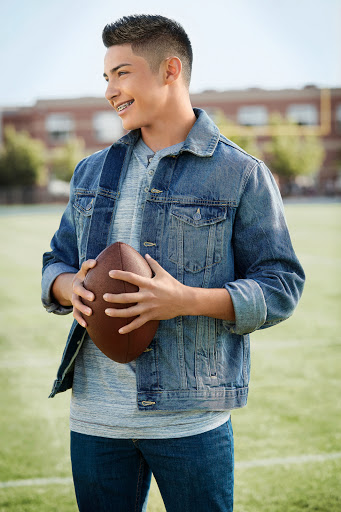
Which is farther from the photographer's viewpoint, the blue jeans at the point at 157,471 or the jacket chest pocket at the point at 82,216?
the jacket chest pocket at the point at 82,216

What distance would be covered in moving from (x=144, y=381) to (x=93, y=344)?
0.22 meters

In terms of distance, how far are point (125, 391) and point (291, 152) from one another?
43879 mm

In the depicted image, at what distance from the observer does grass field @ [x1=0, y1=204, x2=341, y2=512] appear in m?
3.29

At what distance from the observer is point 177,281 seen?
5.20 feet

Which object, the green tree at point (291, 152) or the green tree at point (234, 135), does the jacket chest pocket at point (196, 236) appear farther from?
the green tree at point (291, 152)

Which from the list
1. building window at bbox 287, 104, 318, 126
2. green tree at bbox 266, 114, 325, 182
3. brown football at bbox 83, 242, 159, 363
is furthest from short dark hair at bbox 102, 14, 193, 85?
building window at bbox 287, 104, 318, 126

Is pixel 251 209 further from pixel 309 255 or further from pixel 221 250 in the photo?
pixel 309 255

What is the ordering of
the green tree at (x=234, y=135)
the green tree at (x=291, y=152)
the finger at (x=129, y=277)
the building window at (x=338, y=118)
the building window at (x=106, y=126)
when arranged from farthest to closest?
the building window at (x=338, y=118)
the building window at (x=106, y=126)
the green tree at (x=291, y=152)
the green tree at (x=234, y=135)
the finger at (x=129, y=277)

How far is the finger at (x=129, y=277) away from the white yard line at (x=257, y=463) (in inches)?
88.6

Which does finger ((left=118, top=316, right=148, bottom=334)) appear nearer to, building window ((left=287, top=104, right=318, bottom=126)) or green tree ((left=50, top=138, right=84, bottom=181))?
green tree ((left=50, top=138, right=84, bottom=181))

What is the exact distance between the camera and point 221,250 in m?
1.74

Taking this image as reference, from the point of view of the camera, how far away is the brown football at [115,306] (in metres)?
1.67

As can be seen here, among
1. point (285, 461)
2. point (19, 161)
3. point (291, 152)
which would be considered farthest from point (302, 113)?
point (285, 461)

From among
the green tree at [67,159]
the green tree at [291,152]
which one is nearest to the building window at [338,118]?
the green tree at [291,152]
